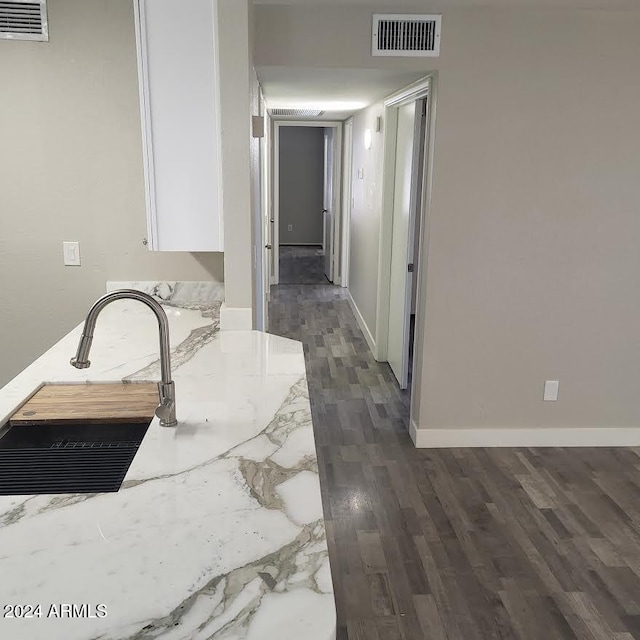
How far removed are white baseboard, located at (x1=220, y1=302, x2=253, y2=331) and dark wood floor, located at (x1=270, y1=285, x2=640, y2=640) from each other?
1009 mm

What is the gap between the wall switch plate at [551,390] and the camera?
3455 mm

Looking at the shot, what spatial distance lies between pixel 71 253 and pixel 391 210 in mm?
2591

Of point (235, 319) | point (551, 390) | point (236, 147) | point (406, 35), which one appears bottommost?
point (551, 390)

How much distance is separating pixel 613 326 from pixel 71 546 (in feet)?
10.3

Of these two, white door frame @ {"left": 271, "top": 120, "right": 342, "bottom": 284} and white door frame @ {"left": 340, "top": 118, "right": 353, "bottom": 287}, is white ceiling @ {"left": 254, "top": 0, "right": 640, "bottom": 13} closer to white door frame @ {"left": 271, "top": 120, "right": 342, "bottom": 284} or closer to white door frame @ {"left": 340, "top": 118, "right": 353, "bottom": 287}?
white door frame @ {"left": 340, "top": 118, "right": 353, "bottom": 287}

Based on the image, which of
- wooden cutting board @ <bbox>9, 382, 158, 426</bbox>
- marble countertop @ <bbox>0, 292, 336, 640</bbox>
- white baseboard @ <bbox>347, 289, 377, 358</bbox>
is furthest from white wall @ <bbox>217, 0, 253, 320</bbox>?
white baseboard @ <bbox>347, 289, 377, 358</bbox>

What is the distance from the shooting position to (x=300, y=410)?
64.4 inches

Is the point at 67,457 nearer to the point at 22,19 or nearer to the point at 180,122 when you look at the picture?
the point at 180,122

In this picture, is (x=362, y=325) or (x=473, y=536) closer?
(x=473, y=536)

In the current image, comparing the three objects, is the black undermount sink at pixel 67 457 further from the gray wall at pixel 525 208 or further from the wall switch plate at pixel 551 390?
the wall switch plate at pixel 551 390

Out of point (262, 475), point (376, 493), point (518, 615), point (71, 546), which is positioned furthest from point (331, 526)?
point (71, 546)

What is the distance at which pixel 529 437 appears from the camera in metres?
3.52

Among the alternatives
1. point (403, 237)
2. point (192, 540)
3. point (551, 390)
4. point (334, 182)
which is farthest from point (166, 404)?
point (334, 182)

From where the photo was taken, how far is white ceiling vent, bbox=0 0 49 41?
2492 mm
